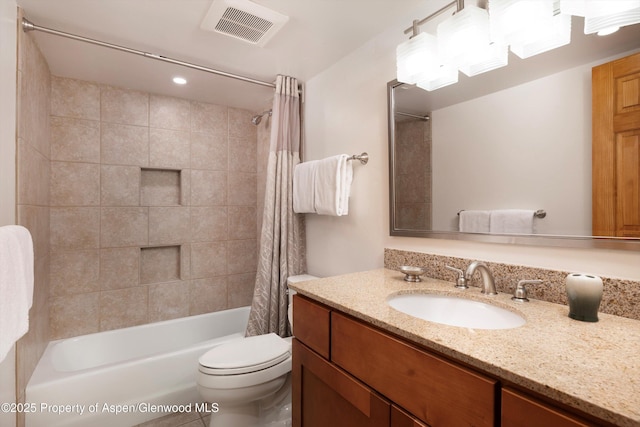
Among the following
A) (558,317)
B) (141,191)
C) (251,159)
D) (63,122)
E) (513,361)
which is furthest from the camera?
(251,159)

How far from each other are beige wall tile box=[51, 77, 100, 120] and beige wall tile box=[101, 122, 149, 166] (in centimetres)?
13

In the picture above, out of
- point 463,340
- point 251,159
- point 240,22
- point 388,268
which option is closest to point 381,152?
point 388,268

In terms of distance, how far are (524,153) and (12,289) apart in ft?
5.74

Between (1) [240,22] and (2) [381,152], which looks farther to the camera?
(2) [381,152]

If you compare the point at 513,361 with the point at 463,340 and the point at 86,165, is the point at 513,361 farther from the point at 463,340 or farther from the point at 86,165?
the point at 86,165

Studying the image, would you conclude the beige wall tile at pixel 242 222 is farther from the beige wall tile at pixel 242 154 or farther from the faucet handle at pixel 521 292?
the faucet handle at pixel 521 292

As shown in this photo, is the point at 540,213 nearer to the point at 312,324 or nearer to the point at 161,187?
the point at 312,324

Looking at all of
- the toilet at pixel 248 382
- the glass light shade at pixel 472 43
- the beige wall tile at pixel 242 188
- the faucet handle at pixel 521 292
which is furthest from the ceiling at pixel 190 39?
the toilet at pixel 248 382

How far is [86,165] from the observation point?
2270 millimetres

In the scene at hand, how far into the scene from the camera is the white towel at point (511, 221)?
1.08 meters

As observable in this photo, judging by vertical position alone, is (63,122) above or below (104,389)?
above

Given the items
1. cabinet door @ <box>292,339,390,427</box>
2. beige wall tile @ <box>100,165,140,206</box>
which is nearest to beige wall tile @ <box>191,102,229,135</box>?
beige wall tile @ <box>100,165,140,206</box>

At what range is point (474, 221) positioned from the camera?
4.08ft

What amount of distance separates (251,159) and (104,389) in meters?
2.08
